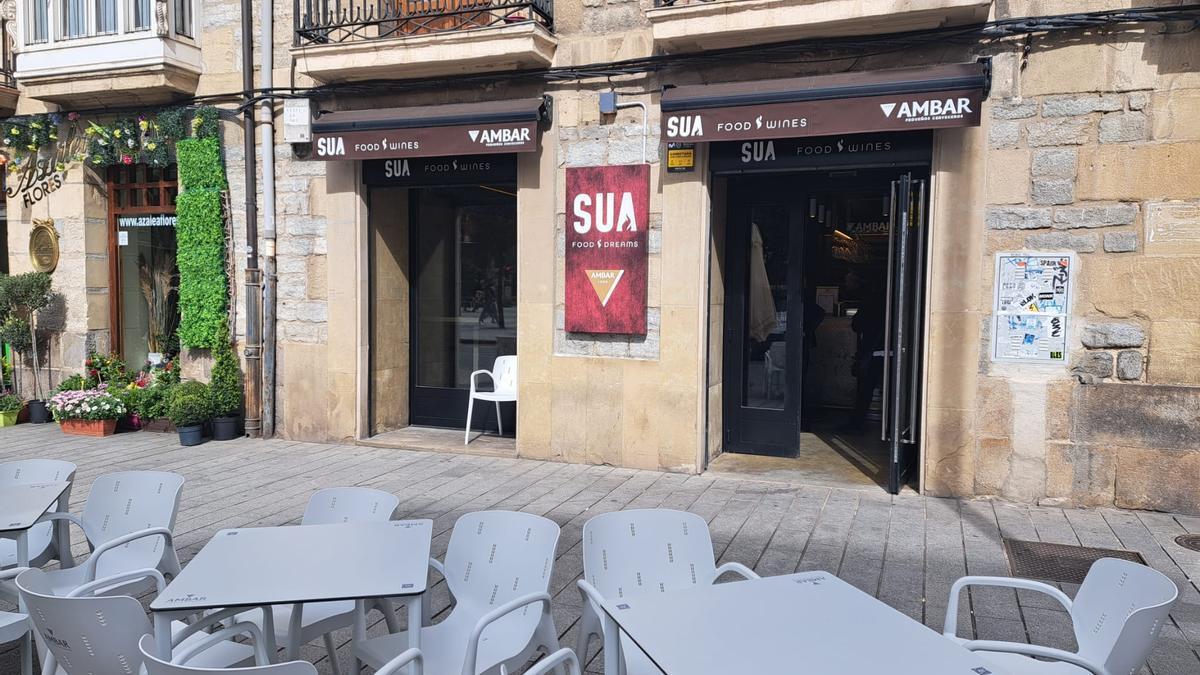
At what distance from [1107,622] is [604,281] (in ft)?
18.1

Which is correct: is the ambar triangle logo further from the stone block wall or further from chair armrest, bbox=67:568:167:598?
chair armrest, bbox=67:568:167:598

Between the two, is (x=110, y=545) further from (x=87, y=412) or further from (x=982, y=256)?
(x=87, y=412)

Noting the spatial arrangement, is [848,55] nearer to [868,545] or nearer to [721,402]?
[721,402]

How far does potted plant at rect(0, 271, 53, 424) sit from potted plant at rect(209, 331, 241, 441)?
2530mm

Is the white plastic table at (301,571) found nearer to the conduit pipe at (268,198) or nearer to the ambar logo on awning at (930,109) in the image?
the ambar logo on awning at (930,109)

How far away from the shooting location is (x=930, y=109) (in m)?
6.53

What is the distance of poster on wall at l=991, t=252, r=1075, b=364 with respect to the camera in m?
6.51

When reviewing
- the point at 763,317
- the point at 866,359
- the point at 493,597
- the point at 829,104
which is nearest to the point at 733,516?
the point at 763,317

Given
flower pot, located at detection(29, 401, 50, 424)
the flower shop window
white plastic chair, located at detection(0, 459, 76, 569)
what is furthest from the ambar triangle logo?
flower pot, located at detection(29, 401, 50, 424)

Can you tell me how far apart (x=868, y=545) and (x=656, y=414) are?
2.62 metres

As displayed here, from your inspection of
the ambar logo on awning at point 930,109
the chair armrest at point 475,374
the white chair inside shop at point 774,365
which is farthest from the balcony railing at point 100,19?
the ambar logo on awning at point 930,109

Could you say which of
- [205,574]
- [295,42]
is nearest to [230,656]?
[205,574]

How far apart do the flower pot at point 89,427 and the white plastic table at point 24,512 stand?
566 cm

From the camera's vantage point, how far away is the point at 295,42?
8.85 metres
